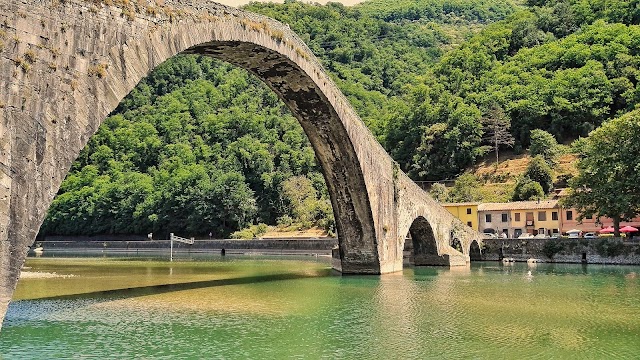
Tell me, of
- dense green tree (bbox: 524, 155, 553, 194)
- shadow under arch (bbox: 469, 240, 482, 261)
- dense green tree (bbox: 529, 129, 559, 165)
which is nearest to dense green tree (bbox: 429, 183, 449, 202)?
dense green tree (bbox: 524, 155, 553, 194)

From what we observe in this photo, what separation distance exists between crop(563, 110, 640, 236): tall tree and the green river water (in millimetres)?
8387

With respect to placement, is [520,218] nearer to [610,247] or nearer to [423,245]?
[610,247]

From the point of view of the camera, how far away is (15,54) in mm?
10734

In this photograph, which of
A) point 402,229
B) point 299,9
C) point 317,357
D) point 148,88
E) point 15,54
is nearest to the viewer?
point 15,54

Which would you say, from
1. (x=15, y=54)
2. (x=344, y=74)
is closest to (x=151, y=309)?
(x=15, y=54)

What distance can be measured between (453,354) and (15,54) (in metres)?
8.80

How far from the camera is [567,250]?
3628 cm

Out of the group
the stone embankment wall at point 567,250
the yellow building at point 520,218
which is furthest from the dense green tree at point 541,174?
the stone embankment wall at point 567,250

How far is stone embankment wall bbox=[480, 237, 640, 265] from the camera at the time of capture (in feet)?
112

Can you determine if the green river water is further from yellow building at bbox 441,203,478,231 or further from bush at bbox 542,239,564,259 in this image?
yellow building at bbox 441,203,478,231

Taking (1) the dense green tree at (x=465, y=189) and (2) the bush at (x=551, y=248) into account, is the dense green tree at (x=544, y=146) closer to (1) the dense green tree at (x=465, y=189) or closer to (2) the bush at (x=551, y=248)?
(1) the dense green tree at (x=465, y=189)

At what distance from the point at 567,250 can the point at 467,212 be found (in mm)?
13963

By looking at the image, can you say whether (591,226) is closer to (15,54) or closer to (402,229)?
(402,229)

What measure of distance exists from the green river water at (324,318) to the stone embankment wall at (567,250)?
8864mm
